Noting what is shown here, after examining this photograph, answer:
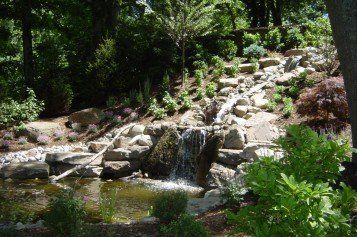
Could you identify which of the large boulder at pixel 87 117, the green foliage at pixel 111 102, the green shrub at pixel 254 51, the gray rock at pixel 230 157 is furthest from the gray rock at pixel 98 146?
the green shrub at pixel 254 51

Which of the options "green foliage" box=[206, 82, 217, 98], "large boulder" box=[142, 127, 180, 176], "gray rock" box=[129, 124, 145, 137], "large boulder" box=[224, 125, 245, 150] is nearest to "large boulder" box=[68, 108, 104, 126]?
"gray rock" box=[129, 124, 145, 137]

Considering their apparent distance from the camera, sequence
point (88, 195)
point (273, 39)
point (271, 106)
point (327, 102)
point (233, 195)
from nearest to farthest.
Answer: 1. point (233, 195)
2. point (88, 195)
3. point (327, 102)
4. point (271, 106)
5. point (273, 39)

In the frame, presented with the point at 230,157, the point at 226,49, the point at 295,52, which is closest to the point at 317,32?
the point at 295,52

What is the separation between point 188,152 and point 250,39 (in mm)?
5886

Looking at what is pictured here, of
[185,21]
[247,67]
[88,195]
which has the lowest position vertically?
[88,195]

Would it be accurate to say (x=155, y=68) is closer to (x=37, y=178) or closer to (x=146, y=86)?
(x=146, y=86)

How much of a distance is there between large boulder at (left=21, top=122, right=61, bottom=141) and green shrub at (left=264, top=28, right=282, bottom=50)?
7169mm

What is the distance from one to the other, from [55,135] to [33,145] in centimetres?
70

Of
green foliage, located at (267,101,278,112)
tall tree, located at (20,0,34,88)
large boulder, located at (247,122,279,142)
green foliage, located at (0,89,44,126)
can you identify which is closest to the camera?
large boulder, located at (247,122,279,142)

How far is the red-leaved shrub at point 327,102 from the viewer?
8.58 metres

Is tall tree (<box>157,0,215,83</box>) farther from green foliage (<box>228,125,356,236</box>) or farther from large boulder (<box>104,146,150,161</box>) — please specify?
green foliage (<box>228,125,356,236</box>)

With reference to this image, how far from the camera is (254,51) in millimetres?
13578

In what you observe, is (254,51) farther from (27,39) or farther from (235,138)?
(27,39)

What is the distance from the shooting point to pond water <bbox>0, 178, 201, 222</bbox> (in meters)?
6.75
